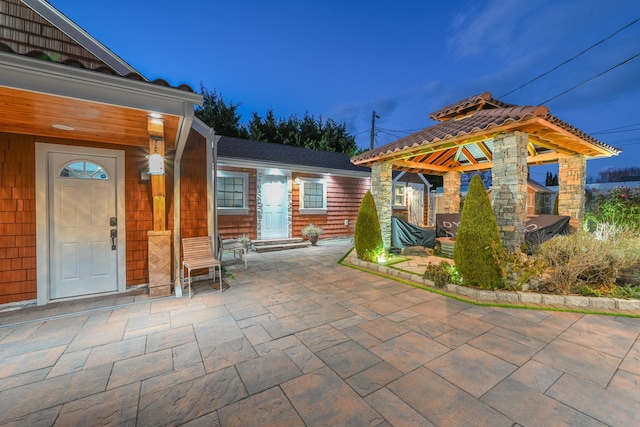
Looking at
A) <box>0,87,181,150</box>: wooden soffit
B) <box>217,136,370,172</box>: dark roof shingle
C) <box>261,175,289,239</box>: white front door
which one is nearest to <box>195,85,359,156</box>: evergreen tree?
<box>217,136,370,172</box>: dark roof shingle

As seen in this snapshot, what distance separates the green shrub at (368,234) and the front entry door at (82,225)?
4747mm

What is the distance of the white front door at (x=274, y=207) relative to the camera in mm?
8961

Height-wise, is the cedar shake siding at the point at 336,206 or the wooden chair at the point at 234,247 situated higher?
the cedar shake siding at the point at 336,206

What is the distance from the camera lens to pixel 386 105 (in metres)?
92.4

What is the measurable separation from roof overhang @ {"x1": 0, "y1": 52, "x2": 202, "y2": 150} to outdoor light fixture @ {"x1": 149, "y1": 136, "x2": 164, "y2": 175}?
0.24 metres

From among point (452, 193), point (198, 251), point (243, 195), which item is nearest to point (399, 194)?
point (452, 193)

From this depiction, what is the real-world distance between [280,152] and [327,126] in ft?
37.4

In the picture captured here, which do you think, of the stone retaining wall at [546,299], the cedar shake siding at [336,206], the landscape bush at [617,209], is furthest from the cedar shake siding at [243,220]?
the landscape bush at [617,209]

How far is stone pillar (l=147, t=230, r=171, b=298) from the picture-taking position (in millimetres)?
4148

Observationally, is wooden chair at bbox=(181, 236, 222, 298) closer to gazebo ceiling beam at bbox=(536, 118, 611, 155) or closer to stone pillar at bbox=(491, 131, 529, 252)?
stone pillar at bbox=(491, 131, 529, 252)

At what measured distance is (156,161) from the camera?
12.5 feet

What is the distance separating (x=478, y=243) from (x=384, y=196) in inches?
122

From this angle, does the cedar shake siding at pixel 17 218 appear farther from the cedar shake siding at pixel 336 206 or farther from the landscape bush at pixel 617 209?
the landscape bush at pixel 617 209

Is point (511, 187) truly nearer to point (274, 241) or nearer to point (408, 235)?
point (408, 235)
